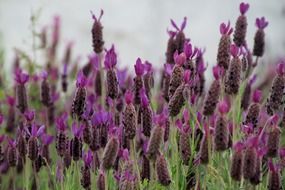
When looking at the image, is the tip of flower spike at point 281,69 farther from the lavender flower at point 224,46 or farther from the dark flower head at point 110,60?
the dark flower head at point 110,60

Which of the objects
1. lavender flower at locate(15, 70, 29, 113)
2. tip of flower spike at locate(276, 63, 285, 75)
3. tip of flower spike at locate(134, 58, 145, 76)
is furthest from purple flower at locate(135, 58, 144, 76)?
lavender flower at locate(15, 70, 29, 113)

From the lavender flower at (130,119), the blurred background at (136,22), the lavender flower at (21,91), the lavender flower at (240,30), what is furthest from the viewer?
the blurred background at (136,22)

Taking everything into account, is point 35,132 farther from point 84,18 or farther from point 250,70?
point 84,18

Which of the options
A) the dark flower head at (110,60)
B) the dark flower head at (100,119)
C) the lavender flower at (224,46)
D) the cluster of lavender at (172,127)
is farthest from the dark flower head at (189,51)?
the dark flower head at (100,119)

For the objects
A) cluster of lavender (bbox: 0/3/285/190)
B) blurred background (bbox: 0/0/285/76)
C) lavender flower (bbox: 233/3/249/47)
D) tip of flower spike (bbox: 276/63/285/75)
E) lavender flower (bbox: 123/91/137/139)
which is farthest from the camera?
blurred background (bbox: 0/0/285/76)

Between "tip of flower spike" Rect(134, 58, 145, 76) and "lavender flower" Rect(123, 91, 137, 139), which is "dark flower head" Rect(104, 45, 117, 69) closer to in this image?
"tip of flower spike" Rect(134, 58, 145, 76)

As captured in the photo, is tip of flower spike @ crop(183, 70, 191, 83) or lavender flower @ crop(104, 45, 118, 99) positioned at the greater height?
lavender flower @ crop(104, 45, 118, 99)

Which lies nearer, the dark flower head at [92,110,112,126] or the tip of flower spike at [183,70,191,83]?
the tip of flower spike at [183,70,191,83]

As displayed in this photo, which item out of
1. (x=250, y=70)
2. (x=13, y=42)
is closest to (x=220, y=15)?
(x=13, y=42)
